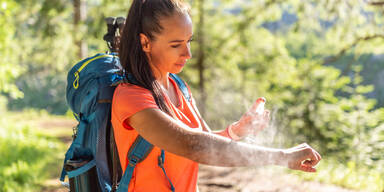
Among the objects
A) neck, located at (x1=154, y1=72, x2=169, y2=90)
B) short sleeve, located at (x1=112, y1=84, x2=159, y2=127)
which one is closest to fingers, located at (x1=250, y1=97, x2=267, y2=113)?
neck, located at (x1=154, y1=72, x2=169, y2=90)

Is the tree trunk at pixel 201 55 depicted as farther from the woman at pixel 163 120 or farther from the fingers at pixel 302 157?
the fingers at pixel 302 157

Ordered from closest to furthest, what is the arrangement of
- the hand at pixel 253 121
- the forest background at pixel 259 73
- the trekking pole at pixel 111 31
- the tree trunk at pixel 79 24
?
the hand at pixel 253 121 < the trekking pole at pixel 111 31 < the forest background at pixel 259 73 < the tree trunk at pixel 79 24

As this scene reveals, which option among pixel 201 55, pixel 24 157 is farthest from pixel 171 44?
pixel 201 55

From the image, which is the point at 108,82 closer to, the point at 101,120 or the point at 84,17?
the point at 101,120

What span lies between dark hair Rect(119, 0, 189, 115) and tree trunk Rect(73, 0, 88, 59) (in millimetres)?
7194

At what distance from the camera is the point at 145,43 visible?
1230 mm

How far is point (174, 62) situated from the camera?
1247 millimetres

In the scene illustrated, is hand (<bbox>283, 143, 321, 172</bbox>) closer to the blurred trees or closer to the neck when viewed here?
the neck

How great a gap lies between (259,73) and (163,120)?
8.69 metres

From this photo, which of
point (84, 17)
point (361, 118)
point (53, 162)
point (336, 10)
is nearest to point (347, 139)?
point (361, 118)

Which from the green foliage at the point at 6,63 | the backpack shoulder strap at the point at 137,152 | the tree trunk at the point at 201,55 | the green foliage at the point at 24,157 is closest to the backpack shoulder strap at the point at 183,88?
the backpack shoulder strap at the point at 137,152

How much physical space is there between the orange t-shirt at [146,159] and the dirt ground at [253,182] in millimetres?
3315

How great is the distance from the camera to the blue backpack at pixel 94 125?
1389 mm

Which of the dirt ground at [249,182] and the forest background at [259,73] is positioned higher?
the forest background at [259,73]
